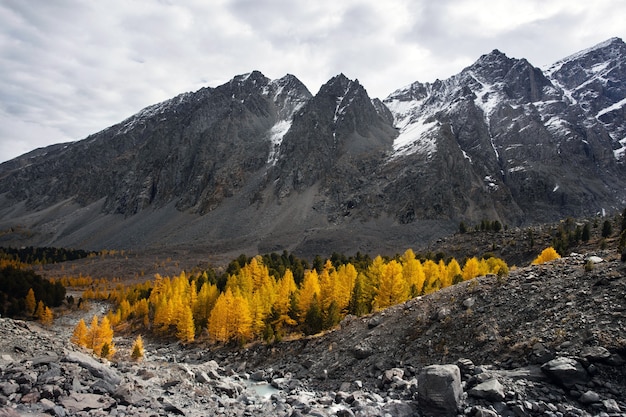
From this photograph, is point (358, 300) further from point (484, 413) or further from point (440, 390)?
point (484, 413)

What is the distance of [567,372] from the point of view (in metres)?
18.2

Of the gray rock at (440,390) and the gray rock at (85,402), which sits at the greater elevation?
the gray rock at (85,402)

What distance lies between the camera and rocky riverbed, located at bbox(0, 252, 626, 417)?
678 inches

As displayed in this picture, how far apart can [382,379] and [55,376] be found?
1860cm

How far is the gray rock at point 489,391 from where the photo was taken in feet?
59.2

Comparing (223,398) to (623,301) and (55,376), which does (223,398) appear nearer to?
(55,376)

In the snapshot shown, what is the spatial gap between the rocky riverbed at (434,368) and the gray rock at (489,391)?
1.9 inches

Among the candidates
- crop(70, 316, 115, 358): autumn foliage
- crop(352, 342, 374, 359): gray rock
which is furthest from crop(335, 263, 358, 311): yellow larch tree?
crop(70, 316, 115, 358): autumn foliage

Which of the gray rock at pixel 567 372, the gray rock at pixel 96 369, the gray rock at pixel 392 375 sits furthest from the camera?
the gray rock at pixel 392 375

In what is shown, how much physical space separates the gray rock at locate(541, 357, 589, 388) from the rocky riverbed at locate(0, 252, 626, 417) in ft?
0.15

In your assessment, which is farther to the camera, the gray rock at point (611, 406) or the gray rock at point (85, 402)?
the gray rock at point (611, 406)

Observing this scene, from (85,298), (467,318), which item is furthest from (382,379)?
(85,298)

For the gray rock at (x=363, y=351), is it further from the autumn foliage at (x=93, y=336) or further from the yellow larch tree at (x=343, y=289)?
the autumn foliage at (x=93, y=336)

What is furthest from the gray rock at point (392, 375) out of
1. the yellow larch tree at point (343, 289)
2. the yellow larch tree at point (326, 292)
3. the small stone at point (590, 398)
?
the yellow larch tree at point (343, 289)
